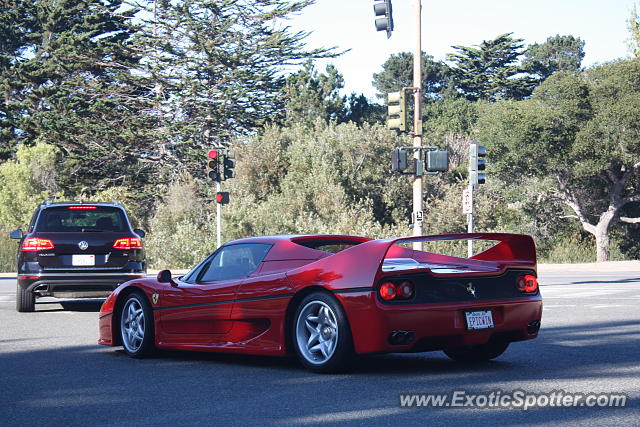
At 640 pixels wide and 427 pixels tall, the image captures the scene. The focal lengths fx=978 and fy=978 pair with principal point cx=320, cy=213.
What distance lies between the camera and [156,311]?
988 cm

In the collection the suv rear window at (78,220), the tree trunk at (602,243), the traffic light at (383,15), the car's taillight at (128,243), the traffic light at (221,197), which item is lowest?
the tree trunk at (602,243)

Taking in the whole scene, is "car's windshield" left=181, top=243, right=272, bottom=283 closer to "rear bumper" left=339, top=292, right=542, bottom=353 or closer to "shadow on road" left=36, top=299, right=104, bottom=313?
"rear bumper" left=339, top=292, right=542, bottom=353

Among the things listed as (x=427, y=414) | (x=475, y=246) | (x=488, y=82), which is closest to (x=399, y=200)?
(x=475, y=246)

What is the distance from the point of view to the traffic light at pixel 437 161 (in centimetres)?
2381

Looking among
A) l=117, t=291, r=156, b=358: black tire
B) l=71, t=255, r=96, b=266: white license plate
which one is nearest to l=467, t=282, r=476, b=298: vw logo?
l=117, t=291, r=156, b=358: black tire

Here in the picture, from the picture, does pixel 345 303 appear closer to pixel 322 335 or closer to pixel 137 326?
pixel 322 335

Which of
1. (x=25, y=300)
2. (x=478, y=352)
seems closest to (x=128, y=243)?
(x=25, y=300)

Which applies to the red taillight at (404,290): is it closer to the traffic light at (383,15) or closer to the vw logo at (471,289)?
the vw logo at (471,289)

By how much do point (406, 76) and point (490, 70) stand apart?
15.3 m

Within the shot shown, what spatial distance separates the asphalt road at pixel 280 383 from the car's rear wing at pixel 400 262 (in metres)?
0.84

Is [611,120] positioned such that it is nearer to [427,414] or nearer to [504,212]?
[504,212]

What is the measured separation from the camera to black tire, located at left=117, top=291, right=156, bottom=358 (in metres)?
9.90

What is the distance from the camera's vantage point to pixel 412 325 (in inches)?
314

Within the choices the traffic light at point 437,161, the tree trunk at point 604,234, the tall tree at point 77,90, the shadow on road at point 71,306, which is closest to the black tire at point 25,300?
the shadow on road at point 71,306
